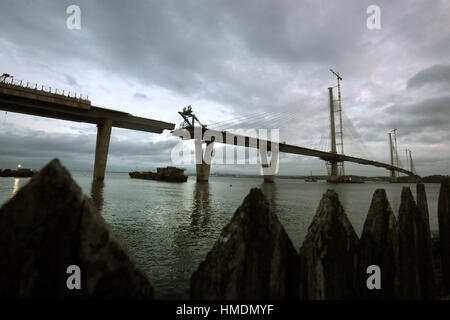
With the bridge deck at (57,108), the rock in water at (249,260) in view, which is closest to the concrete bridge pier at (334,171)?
the bridge deck at (57,108)

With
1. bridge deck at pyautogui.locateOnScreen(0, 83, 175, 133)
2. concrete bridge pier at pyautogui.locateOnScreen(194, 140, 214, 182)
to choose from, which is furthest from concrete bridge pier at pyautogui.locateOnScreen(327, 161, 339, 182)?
bridge deck at pyautogui.locateOnScreen(0, 83, 175, 133)

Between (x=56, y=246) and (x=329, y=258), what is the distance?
7.72 feet

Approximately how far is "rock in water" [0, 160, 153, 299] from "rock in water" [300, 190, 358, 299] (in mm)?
1665

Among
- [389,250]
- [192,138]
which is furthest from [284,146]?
[389,250]

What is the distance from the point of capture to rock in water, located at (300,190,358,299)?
6.73 ft

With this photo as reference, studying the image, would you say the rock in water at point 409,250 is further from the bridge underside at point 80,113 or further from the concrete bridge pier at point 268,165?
the concrete bridge pier at point 268,165

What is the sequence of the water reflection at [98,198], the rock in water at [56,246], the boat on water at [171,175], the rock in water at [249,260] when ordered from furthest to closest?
the boat on water at [171,175] < the water reflection at [98,198] < the rock in water at [249,260] < the rock in water at [56,246]

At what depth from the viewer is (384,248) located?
2559 millimetres

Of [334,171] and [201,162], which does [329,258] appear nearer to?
[201,162]

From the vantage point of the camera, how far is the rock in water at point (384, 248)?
2.52 meters

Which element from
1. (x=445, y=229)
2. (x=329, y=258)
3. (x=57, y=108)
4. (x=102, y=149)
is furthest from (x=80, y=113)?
(x=445, y=229)

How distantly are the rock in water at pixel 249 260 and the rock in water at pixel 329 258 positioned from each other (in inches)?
9.4
